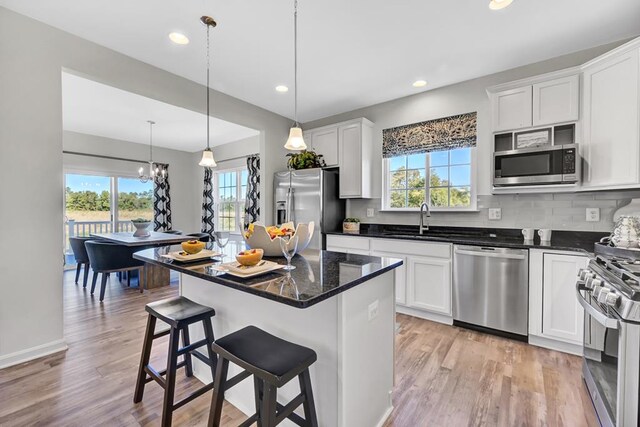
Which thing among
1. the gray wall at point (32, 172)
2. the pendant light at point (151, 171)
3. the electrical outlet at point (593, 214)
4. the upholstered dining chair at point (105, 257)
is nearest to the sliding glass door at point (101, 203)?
the pendant light at point (151, 171)

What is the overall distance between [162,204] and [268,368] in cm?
651

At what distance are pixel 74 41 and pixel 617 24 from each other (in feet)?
15.1

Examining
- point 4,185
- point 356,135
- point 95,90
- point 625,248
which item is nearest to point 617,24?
point 625,248

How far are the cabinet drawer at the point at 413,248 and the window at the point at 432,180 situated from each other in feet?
2.39

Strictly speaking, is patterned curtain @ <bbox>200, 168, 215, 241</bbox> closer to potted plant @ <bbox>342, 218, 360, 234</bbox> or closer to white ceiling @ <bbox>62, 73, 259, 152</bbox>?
white ceiling @ <bbox>62, 73, 259, 152</bbox>

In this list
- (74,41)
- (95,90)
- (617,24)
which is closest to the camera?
(617,24)

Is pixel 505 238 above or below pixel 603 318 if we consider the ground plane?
above

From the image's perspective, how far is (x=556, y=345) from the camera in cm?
244

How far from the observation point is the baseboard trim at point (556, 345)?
2.35 m

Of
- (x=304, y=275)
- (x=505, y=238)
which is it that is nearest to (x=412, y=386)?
(x=304, y=275)

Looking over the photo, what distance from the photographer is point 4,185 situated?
2166mm

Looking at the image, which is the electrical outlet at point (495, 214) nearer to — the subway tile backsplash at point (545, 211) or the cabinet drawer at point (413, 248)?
the subway tile backsplash at point (545, 211)

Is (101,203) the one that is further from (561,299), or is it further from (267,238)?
(561,299)

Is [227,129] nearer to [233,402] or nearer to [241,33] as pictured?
[241,33]
